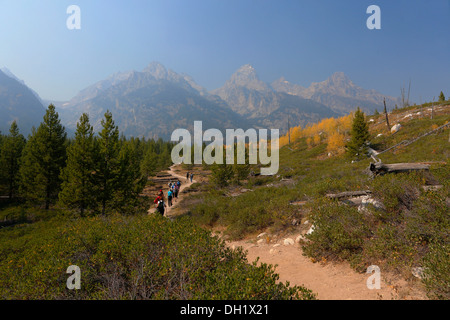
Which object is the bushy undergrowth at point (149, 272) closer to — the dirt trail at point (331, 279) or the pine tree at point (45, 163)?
the dirt trail at point (331, 279)

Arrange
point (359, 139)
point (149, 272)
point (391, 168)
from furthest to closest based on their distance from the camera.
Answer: point (359, 139) → point (391, 168) → point (149, 272)

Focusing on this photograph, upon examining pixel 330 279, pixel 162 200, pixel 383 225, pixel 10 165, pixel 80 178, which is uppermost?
pixel 10 165

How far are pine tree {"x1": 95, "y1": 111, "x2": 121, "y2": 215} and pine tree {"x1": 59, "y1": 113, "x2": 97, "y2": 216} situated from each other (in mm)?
532

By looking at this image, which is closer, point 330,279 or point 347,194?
point 330,279

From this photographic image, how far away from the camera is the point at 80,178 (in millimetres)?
19594

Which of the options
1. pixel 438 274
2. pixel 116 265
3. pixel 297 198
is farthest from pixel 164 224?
pixel 297 198

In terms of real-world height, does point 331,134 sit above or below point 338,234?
above

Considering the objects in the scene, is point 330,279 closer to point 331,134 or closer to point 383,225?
point 383,225

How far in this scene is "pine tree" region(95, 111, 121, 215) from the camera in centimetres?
2028

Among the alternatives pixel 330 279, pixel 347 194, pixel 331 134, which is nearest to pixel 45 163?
pixel 347 194

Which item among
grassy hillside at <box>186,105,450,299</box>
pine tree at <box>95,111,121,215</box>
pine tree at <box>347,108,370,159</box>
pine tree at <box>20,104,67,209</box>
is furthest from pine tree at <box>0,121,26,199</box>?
pine tree at <box>347,108,370,159</box>

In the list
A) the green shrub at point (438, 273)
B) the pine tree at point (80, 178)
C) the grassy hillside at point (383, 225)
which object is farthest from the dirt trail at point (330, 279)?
the pine tree at point (80, 178)

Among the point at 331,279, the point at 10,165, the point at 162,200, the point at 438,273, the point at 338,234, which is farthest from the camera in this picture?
the point at 10,165

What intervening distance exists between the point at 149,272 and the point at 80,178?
64.5ft
